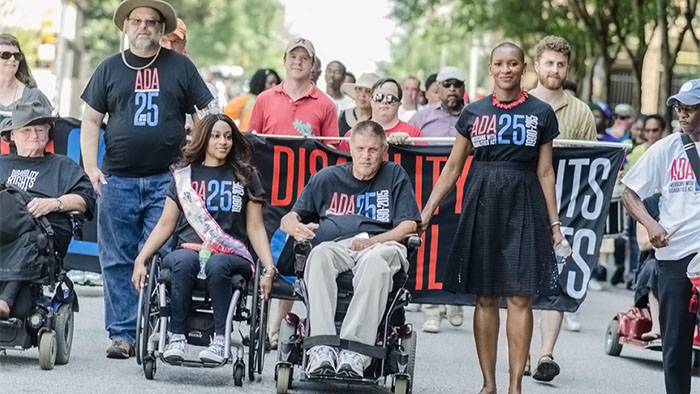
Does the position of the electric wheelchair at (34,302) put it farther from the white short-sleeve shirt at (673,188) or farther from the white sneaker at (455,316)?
the white sneaker at (455,316)

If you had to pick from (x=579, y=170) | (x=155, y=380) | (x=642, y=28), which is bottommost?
(x=155, y=380)

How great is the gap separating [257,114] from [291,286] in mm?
1541

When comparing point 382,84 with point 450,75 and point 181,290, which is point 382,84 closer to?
point 450,75

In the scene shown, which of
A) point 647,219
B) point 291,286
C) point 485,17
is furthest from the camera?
point 485,17

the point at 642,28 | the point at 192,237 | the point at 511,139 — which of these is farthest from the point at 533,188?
the point at 642,28

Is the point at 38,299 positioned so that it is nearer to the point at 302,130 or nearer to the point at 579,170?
the point at 302,130

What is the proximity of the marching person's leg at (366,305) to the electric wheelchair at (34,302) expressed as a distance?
6.14ft

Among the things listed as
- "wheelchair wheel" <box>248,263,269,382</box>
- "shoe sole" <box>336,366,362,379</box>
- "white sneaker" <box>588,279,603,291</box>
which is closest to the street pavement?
"wheelchair wheel" <box>248,263,269,382</box>

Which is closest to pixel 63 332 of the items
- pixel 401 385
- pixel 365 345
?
pixel 365 345

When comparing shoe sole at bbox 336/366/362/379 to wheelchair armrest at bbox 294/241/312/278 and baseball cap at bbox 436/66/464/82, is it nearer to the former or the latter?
wheelchair armrest at bbox 294/241/312/278

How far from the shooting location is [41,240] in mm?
9281

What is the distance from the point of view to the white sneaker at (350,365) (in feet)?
27.9

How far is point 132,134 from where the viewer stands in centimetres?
998

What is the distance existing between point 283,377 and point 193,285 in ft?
2.50
